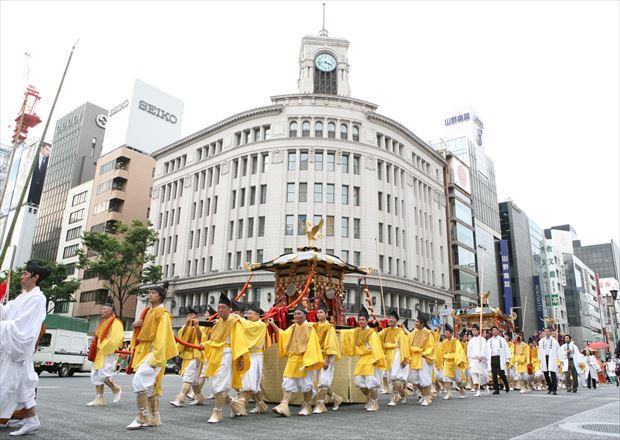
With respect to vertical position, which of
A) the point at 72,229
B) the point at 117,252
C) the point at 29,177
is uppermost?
the point at 72,229

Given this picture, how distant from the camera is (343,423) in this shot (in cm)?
695

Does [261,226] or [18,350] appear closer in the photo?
[18,350]

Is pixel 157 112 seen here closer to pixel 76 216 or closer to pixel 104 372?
pixel 76 216

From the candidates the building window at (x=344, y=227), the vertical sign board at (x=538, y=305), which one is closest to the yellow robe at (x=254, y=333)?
the building window at (x=344, y=227)

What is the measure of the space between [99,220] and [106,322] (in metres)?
47.1

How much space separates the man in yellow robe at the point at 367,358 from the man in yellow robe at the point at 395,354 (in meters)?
0.93

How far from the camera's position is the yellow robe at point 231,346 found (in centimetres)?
734

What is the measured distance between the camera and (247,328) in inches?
308

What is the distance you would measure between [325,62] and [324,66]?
0.50 meters

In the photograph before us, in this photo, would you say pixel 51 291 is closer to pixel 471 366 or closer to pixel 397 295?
pixel 397 295

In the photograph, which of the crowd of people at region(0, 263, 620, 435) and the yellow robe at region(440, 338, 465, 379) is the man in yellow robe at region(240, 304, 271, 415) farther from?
the yellow robe at region(440, 338, 465, 379)

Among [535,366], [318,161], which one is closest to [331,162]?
[318,161]

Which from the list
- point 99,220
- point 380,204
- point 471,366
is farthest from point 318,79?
point 471,366

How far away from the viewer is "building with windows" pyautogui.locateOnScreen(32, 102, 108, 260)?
67.8 meters
